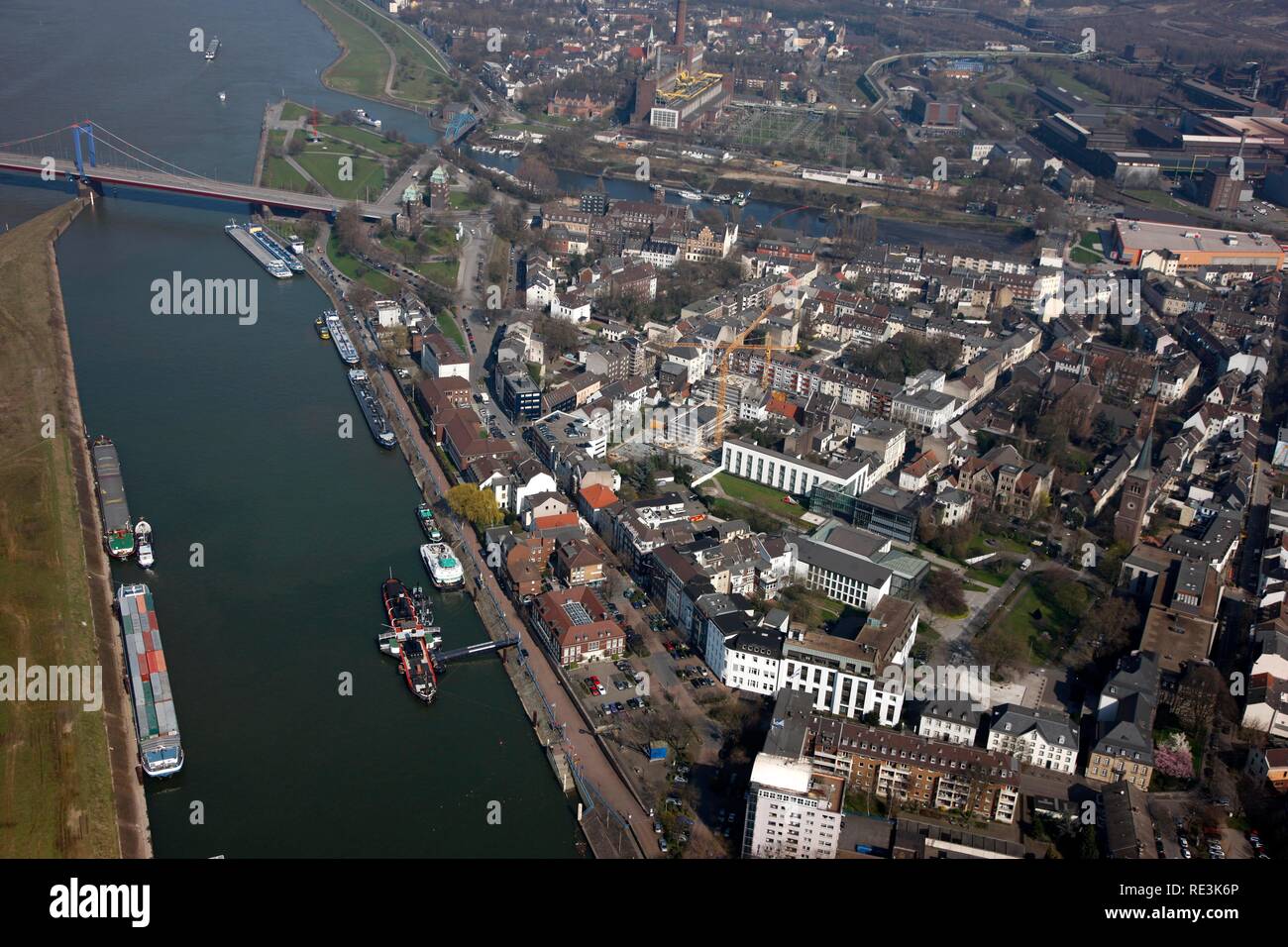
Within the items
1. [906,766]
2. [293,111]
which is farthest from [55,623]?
[293,111]

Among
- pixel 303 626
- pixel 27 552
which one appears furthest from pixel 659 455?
pixel 27 552

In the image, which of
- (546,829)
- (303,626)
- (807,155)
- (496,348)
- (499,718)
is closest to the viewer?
(546,829)

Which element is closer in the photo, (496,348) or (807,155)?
(496,348)

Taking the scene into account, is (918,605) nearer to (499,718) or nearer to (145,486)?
(499,718)

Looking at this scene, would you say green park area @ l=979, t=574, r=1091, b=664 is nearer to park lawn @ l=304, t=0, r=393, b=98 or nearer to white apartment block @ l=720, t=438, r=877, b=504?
white apartment block @ l=720, t=438, r=877, b=504

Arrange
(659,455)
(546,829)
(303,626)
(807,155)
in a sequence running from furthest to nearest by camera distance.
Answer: (807,155) < (659,455) < (303,626) < (546,829)

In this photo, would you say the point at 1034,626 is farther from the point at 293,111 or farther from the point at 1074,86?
the point at 1074,86
